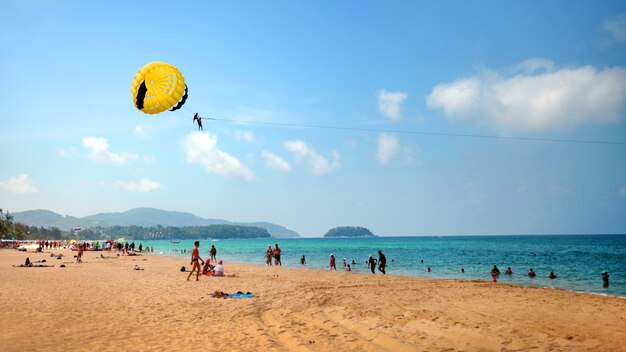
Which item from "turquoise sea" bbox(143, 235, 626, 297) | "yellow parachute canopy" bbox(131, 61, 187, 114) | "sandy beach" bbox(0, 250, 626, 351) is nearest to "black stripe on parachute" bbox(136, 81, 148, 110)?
"yellow parachute canopy" bbox(131, 61, 187, 114)

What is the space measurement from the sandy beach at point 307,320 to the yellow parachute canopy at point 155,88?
6983 mm

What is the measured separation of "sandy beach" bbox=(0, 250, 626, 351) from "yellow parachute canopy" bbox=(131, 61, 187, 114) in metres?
6.98

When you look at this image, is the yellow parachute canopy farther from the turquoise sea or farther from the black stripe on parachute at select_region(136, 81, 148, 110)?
the turquoise sea

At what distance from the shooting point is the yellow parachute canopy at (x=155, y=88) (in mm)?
14930

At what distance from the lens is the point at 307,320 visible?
921 cm

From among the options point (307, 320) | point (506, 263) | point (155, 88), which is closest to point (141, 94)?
point (155, 88)

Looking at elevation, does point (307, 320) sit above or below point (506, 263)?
above

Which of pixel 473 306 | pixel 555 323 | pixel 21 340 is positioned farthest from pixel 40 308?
pixel 555 323

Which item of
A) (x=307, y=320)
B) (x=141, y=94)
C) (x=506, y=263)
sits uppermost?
(x=141, y=94)

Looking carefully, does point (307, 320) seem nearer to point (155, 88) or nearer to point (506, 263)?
point (155, 88)

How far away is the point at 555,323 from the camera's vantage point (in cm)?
918

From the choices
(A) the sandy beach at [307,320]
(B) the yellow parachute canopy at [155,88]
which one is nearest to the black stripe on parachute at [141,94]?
(B) the yellow parachute canopy at [155,88]

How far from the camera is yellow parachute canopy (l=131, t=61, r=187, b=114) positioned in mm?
14930

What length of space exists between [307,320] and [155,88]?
10692 mm
